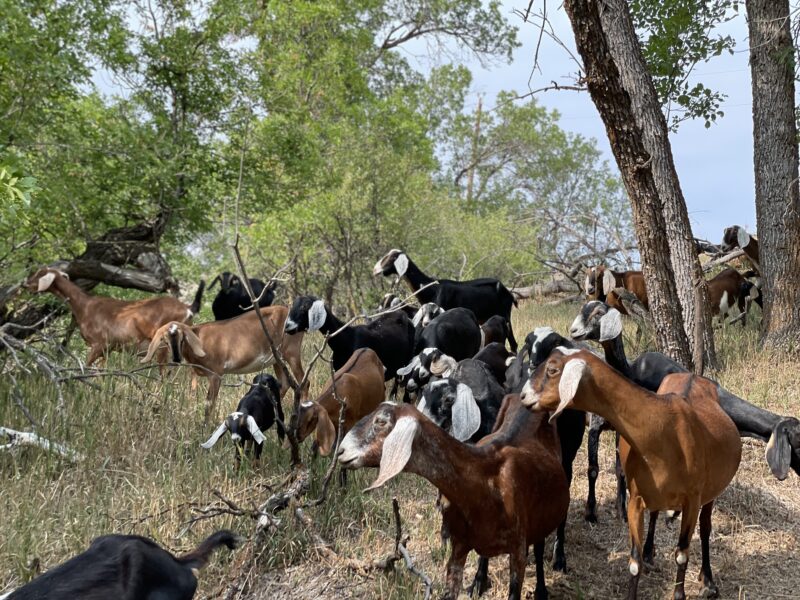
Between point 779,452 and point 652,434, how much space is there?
111 centimetres

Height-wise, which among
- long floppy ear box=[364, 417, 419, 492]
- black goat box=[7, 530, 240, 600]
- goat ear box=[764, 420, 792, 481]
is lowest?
goat ear box=[764, 420, 792, 481]

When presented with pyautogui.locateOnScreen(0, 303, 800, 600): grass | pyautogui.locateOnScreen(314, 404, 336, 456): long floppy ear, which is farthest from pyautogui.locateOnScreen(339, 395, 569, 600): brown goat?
pyautogui.locateOnScreen(314, 404, 336, 456): long floppy ear

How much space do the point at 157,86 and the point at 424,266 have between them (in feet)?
25.5

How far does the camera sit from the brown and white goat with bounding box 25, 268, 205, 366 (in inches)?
366

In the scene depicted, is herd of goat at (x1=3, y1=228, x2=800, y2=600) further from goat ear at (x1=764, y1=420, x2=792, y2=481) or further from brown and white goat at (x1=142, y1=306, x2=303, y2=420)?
brown and white goat at (x1=142, y1=306, x2=303, y2=420)

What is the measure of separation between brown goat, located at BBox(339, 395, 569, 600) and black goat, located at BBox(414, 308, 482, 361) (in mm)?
3626

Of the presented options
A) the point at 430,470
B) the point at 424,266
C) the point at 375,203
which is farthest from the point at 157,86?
the point at 430,470

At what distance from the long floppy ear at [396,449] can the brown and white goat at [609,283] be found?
7.36 meters

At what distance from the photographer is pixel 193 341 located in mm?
7562

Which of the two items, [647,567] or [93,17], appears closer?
[647,567]

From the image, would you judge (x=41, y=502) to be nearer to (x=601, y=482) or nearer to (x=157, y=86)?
(x=601, y=482)

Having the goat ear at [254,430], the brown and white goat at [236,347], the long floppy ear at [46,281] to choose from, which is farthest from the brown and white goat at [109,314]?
the goat ear at [254,430]

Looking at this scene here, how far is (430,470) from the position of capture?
342 cm

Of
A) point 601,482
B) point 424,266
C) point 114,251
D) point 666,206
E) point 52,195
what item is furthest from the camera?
point 424,266
